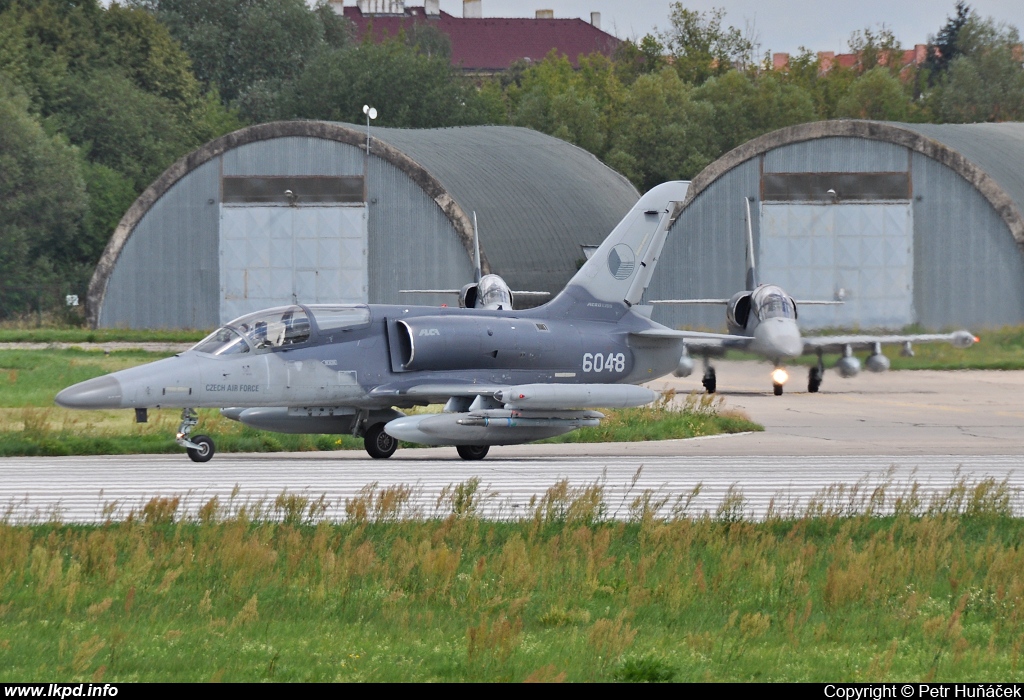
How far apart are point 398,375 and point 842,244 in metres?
25.5

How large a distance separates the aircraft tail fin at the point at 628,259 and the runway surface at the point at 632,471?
93.9 inches

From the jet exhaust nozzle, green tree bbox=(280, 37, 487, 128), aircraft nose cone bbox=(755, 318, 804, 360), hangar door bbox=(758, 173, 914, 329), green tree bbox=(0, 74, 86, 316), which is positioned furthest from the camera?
green tree bbox=(280, 37, 487, 128)

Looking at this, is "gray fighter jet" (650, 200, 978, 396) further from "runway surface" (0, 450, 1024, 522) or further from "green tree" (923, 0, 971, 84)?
"green tree" (923, 0, 971, 84)

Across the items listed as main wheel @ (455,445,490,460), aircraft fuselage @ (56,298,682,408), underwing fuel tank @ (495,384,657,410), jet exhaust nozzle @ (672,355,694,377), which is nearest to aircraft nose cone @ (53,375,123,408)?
aircraft fuselage @ (56,298,682,408)

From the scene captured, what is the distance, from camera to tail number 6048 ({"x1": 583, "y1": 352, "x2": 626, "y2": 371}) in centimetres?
2142

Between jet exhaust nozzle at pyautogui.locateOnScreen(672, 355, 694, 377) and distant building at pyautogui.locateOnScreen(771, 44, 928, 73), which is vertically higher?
distant building at pyautogui.locateOnScreen(771, 44, 928, 73)

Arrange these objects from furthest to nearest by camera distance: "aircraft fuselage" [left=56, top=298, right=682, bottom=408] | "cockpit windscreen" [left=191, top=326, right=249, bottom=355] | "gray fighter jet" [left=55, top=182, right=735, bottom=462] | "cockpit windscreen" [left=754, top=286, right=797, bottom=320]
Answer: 1. "cockpit windscreen" [left=754, top=286, right=797, bottom=320]
2. "cockpit windscreen" [left=191, top=326, right=249, bottom=355]
3. "gray fighter jet" [left=55, top=182, right=735, bottom=462]
4. "aircraft fuselage" [left=56, top=298, right=682, bottom=408]

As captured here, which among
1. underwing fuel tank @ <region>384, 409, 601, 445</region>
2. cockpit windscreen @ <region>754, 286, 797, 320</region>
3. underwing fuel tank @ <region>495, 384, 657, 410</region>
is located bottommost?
underwing fuel tank @ <region>384, 409, 601, 445</region>

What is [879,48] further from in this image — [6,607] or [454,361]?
[6,607]

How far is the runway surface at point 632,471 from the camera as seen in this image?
46.8 ft

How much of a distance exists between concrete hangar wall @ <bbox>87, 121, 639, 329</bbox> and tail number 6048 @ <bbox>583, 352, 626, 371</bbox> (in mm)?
21263

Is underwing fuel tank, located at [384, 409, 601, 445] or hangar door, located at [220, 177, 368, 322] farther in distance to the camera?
hangar door, located at [220, 177, 368, 322]

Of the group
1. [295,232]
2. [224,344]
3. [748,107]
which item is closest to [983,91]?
[748,107]

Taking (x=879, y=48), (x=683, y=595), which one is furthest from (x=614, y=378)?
(x=879, y=48)
